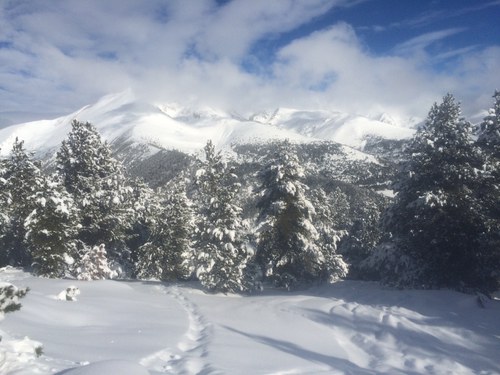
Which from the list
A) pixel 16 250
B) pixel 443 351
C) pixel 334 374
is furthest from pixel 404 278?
pixel 16 250

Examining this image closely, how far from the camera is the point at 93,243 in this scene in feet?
112

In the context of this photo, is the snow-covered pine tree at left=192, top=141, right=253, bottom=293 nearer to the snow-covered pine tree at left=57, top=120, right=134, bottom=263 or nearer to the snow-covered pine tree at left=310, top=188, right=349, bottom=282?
the snow-covered pine tree at left=310, top=188, right=349, bottom=282

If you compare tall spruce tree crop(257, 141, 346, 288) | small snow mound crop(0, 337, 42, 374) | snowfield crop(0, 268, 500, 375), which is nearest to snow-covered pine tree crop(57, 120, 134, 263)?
snowfield crop(0, 268, 500, 375)

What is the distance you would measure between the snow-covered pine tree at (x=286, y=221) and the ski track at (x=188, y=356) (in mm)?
11010

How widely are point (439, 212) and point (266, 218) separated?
10404 millimetres

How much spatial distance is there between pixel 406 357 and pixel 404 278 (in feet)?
36.2

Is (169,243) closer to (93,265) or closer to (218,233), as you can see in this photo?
(93,265)

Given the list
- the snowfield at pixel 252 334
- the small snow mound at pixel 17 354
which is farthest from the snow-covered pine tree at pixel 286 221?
the small snow mound at pixel 17 354

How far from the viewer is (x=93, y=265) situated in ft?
95.1

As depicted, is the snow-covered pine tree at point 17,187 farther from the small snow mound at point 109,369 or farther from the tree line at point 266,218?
the small snow mound at point 109,369

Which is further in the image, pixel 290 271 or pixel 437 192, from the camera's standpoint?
pixel 290 271

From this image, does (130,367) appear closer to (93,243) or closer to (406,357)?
(406,357)

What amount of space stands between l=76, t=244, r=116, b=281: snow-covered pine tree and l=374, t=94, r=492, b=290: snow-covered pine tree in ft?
63.1

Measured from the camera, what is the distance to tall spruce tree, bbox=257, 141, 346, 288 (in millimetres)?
26406
